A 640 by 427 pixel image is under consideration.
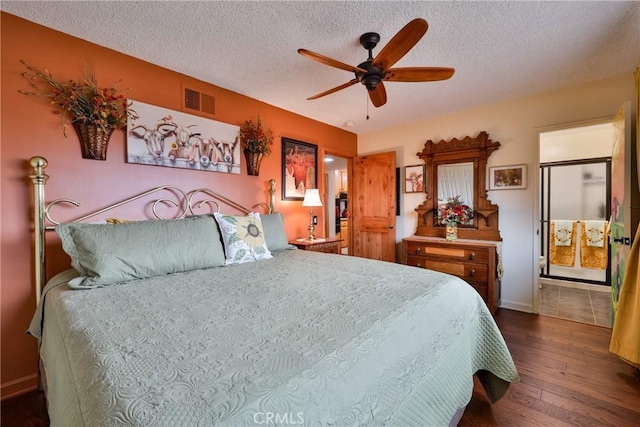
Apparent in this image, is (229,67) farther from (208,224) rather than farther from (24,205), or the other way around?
(24,205)

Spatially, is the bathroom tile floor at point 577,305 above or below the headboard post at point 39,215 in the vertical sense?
below

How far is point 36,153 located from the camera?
1.92 m

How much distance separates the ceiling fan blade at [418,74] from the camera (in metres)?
1.86

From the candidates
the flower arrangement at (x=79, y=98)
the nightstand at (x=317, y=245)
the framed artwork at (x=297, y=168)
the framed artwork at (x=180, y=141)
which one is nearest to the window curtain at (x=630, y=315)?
the nightstand at (x=317, y=245)

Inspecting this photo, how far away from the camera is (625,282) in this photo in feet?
6.72

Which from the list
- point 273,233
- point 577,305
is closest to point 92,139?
point 273,233

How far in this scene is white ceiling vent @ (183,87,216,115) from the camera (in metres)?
2.67

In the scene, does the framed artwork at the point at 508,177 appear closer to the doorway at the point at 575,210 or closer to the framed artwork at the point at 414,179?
the framed artwork at the point at 414,179

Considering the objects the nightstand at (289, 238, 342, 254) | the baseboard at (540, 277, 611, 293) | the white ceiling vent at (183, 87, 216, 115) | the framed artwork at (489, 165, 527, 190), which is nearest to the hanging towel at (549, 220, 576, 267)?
the baseboard at (540, 277, 611, 293)

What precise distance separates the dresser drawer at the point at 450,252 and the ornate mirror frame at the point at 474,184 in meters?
0.42

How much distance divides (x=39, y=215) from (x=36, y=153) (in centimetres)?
45

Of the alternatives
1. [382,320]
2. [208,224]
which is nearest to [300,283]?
[382,320]

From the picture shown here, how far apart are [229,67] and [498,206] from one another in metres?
3.40

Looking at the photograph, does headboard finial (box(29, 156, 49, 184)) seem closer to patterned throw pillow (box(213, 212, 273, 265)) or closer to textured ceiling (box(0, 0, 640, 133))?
textured ceiling (box(0, 0, 640, 133))
